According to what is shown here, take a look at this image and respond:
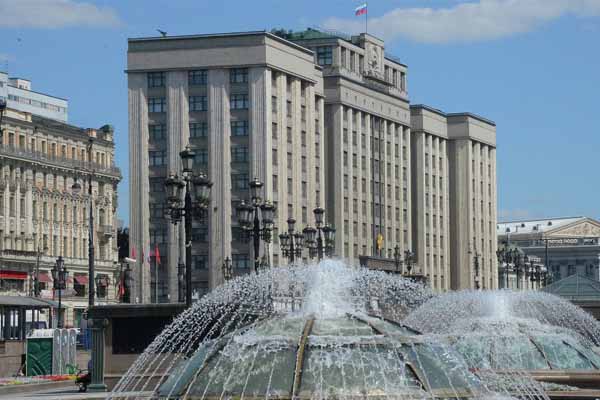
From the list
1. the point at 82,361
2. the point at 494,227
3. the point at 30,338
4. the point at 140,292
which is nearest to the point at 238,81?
the point at 140,292

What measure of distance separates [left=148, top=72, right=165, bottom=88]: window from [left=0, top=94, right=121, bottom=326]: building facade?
31.3ft

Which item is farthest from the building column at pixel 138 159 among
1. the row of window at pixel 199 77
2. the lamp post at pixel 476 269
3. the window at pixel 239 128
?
the lamp post at pixel 476 269

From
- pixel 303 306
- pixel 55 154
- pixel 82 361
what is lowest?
pixel 82 361

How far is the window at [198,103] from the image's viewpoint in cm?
9588

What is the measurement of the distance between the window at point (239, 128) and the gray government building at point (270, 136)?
0.22ft

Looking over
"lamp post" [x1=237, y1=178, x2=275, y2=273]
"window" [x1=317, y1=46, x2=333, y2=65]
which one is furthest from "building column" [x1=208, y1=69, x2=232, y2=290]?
"lamp post" [x1=237, y1=178, x2=275, y2=273]

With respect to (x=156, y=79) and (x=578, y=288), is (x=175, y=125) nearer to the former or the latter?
(x=156, y=79)

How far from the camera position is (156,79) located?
96.5m

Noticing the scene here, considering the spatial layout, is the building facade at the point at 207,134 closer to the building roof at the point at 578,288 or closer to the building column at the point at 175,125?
the building column at the point at 175,125

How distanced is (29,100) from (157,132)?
841 inches

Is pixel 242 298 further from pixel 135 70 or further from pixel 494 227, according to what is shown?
pixel 494 227

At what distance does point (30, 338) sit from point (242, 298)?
2047 centimetres

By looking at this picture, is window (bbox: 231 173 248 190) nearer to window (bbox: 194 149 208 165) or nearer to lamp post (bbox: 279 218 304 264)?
window (bbox: 194 149 208 165)

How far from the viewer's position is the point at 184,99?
9600 cm
